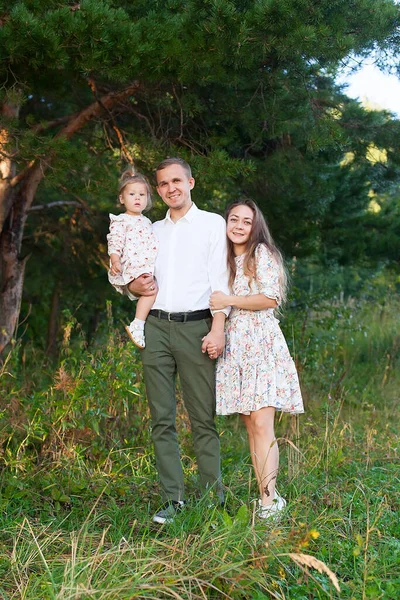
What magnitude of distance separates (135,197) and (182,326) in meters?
0.75

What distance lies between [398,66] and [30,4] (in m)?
2.41

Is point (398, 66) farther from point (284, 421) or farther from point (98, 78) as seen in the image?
point (284, 421)

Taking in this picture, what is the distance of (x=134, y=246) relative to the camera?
3930mm

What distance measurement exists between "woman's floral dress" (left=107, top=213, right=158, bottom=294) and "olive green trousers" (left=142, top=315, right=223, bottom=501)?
27cm

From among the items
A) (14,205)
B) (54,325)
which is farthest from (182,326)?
(54,325)

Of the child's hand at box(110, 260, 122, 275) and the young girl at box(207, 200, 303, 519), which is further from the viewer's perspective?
the child's hand at box(110, 260, 122, 275)

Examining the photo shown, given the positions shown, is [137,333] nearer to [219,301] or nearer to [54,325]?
[219,301]

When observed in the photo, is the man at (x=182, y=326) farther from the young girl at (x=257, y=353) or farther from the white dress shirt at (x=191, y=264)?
the young girl at (x=257, y=353)

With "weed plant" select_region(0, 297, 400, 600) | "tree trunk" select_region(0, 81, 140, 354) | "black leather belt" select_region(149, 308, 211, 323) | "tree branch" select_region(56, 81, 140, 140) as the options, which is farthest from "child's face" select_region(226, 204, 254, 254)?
"tree branch" select_region(56, 81, 140, 140)

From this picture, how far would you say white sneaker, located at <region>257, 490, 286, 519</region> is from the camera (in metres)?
3.49

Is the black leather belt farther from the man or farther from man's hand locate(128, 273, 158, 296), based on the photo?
man's hand locate(128, 273, 158, 296)

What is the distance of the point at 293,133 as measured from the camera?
21.0 feet

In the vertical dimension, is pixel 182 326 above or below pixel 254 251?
below

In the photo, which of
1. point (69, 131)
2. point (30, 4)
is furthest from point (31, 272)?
point (30, 4)
